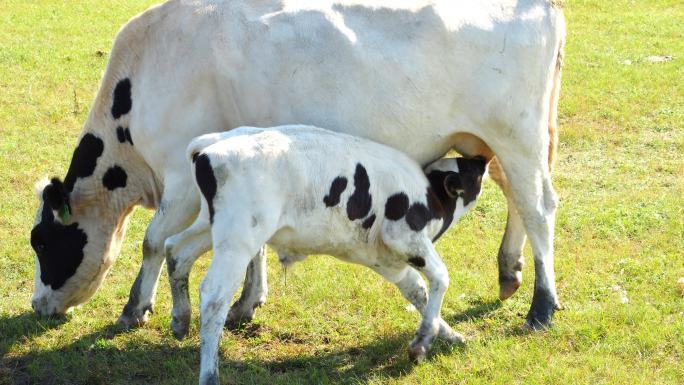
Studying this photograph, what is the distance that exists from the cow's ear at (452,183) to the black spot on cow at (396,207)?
517 millimetres

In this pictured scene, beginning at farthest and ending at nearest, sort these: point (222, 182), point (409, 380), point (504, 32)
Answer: point (504, 32), point (409, 380), point (222, 182)

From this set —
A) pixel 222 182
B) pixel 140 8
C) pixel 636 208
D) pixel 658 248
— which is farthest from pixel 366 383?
pixel 140 8

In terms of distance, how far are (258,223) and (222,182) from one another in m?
0.34

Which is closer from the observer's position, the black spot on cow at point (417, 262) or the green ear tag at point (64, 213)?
the black spot on cow at point (417, 262)

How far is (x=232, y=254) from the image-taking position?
6289 mm

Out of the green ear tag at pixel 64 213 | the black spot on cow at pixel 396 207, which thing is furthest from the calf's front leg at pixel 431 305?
the green ear tag at pixel 64 213

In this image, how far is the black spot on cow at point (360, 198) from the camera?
22.2 ft

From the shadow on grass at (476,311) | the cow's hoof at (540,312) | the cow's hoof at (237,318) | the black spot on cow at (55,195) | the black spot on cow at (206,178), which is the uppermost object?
the black spot on cow at (206,178)

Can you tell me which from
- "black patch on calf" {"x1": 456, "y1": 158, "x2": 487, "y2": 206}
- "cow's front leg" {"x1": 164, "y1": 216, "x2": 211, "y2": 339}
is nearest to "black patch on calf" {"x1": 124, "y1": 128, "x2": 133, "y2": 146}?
"cow's front leg" {"x1": 164, "y1": 216, "x2": 211, "y2": 339}

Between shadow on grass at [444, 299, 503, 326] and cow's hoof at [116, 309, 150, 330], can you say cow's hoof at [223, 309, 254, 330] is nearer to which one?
cow's hoof at [116, 309, 150, 330]

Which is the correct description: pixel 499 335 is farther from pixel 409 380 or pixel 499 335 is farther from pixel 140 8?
pixel 140 8

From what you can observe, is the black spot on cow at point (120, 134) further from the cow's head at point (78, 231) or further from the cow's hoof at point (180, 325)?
the cow's hoof at point (180, 325)

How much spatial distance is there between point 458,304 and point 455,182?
4.56 ft

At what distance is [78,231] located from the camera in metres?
8.16
